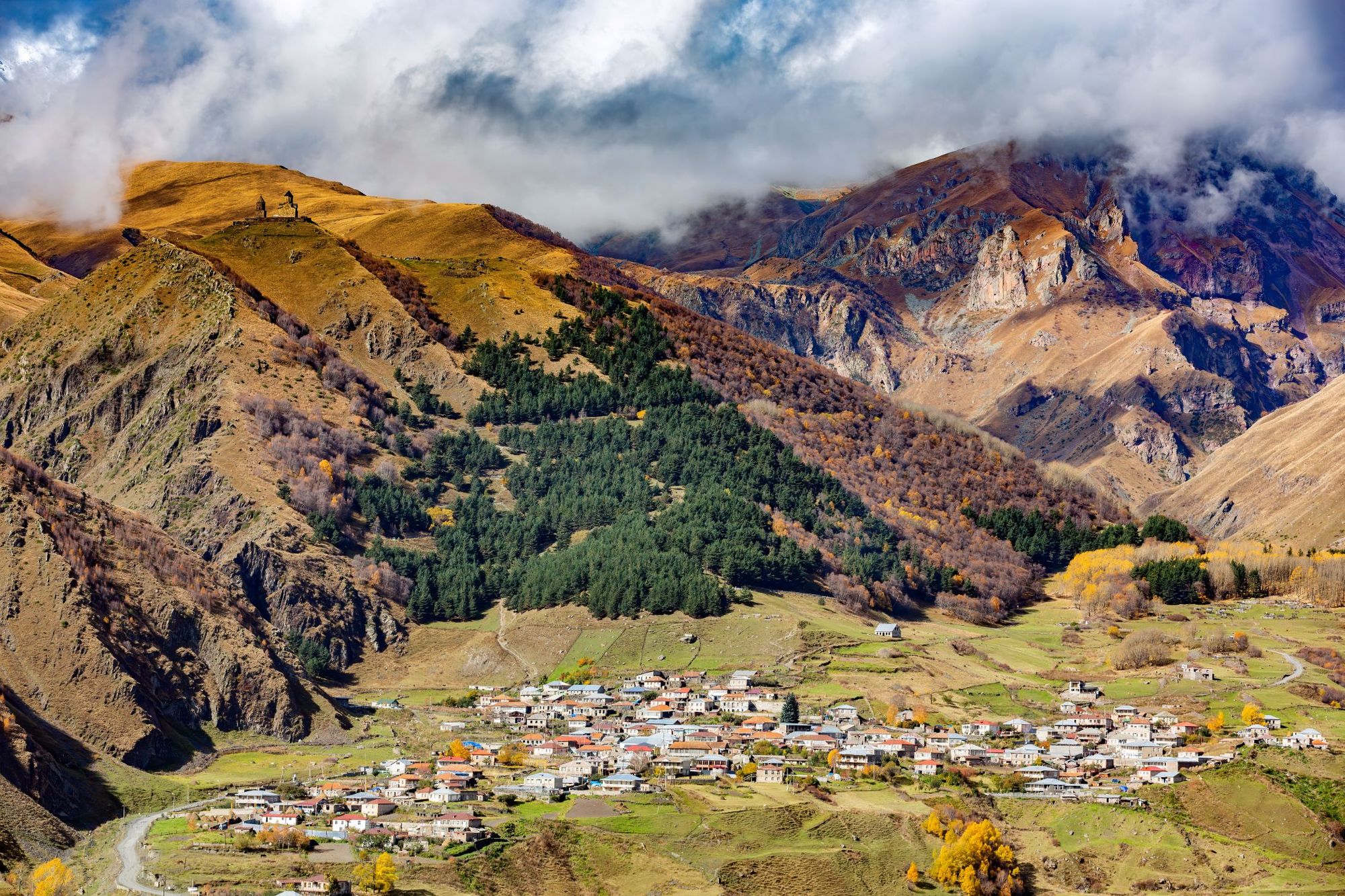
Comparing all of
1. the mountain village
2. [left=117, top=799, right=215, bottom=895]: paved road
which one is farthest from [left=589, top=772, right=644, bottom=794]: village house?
[left=117, top=799, right=215, bottom=895]: paved road

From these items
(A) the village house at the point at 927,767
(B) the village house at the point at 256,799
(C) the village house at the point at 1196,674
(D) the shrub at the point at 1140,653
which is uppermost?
(D) the shrub at the point at 1140,653

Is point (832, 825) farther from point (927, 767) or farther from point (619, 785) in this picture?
point (927, 767)

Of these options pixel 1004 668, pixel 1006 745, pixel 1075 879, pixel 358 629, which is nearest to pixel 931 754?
pixel 1006 745

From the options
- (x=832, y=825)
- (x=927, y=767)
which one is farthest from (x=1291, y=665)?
(x=832, y=825)

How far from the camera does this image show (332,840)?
107 meters

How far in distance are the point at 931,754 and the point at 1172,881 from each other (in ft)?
96.6

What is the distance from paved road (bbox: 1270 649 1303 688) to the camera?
572 feet

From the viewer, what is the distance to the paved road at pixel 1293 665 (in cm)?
17423

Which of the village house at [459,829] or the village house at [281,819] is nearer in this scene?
the village house at [281,819]

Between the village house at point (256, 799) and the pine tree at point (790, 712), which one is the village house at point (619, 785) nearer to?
the village house at point (256, 799)

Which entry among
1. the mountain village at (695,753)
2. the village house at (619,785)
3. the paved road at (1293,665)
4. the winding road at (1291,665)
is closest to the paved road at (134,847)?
the mountain village at (695,753)

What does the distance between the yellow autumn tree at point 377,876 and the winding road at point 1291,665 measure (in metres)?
103

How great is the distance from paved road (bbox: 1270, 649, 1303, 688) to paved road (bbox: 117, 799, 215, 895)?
106792mm

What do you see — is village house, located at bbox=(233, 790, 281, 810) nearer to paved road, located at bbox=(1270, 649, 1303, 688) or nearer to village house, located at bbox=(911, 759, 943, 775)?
village house, located at bbox=(911, 759, 943, 775)
